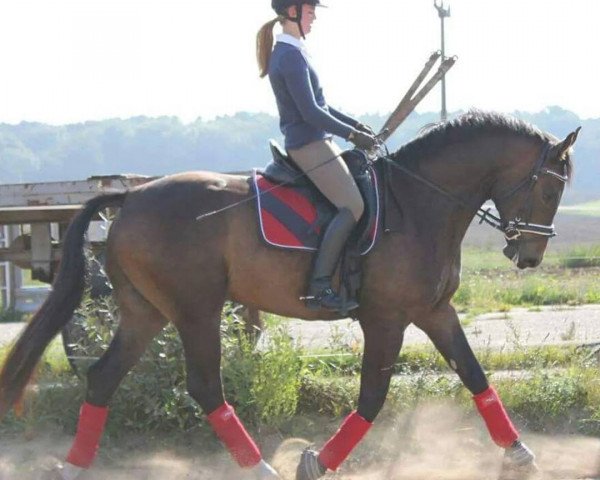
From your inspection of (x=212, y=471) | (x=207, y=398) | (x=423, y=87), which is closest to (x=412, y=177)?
(x=207, y=398)

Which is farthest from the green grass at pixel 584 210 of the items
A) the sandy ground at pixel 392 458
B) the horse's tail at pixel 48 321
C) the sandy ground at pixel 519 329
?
the horse's tail at pixel 48 321

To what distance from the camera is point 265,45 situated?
6.41 m

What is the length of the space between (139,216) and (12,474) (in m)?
2.01

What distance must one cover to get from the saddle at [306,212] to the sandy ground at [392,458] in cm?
150

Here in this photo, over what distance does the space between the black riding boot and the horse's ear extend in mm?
1462

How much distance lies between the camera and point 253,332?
8.30m

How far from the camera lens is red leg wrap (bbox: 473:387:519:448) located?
6625 mm

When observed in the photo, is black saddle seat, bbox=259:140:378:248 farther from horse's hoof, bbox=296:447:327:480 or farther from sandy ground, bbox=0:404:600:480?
sandy ground, bbox=0:404:600:480

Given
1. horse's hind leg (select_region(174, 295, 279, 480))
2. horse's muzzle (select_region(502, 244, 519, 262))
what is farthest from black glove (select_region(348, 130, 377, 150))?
horse's hind leg (select_region(174, 295, 279, 480))

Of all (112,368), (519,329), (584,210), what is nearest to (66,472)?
(112,368)

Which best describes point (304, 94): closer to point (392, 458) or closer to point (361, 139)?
point (361, 139)

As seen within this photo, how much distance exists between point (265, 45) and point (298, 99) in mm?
553

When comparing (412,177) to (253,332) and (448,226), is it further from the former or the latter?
(253,332)

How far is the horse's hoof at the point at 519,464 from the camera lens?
660 centimetres
